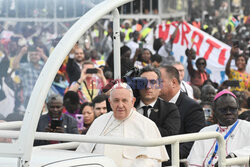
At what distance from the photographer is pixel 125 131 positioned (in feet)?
21.2

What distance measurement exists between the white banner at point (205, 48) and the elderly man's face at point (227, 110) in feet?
26.9

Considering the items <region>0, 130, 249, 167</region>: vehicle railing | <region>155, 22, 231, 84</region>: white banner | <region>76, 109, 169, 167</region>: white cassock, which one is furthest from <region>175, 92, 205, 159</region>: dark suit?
<region>155, 22, 231, 84</region>: white banner


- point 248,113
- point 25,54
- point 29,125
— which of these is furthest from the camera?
point 248,113

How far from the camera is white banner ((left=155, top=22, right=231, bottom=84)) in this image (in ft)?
51.4

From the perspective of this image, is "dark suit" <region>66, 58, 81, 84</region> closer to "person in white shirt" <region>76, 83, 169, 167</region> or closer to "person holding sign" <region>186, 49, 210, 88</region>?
"person holding sign" <region>186, 49, 210, 88</region>

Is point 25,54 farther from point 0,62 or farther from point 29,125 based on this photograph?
point 29,125

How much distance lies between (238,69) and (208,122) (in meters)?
4.61

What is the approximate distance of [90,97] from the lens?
1210 cm

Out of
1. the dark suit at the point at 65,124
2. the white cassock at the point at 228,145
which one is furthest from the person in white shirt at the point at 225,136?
the dark suit at the point at 65,124

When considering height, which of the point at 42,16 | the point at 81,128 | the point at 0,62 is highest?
the point at 42,16

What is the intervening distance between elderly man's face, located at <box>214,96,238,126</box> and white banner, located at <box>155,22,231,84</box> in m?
8.19

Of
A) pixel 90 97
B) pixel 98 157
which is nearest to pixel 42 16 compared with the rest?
pixel 98 157

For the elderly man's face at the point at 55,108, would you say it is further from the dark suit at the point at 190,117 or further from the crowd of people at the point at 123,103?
the dark suit at the point at 190,117

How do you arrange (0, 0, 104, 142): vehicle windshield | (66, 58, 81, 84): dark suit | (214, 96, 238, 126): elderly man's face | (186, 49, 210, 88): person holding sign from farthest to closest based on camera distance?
(186, 49, 210, 88): person holding sign → (66, 58, 81, 84): dark suit → (214, 96, 238, 126): elderly man's face → (0, 0, 104, 142): vehicle windshield
